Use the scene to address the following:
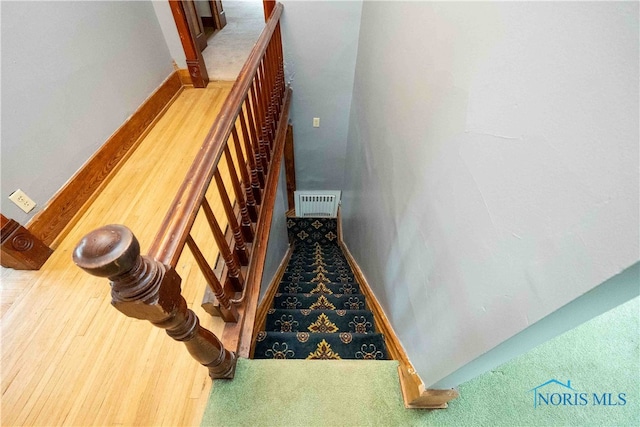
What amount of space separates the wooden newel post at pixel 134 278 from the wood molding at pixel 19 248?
1352 millimetres

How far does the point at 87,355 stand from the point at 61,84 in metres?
→ 1.66

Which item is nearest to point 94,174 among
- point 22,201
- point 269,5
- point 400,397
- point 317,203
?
point 22,201

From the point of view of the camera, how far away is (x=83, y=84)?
6.68 feet

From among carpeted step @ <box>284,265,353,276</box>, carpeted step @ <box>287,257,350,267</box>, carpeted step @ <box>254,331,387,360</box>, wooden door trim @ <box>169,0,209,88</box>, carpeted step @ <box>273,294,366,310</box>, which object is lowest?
carpeted step @ <box>287,257,350,267</box>

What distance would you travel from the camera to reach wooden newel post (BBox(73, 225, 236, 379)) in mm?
581

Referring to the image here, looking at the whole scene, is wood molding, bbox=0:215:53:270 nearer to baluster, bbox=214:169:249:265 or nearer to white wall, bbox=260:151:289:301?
baluster, bbox=214:169:249:265

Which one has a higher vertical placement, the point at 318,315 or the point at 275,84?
the point at 275,84

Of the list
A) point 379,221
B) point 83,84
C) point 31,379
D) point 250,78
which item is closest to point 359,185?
point 379,221

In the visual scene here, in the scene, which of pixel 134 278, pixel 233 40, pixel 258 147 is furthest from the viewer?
pixel 233 40

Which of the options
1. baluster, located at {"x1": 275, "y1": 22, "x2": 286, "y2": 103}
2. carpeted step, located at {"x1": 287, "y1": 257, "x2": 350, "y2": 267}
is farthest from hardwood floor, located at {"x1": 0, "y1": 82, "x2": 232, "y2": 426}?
carpeted step, located at {"x1": 287, "y1": 257, "x2": 350, "y2": 267}

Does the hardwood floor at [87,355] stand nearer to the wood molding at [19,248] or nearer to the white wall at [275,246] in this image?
the wood molding at [19,248]

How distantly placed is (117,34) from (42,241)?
1.70 m

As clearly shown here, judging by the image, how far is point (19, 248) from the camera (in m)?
1.60

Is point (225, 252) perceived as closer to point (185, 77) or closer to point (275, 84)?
point (275, 84)
